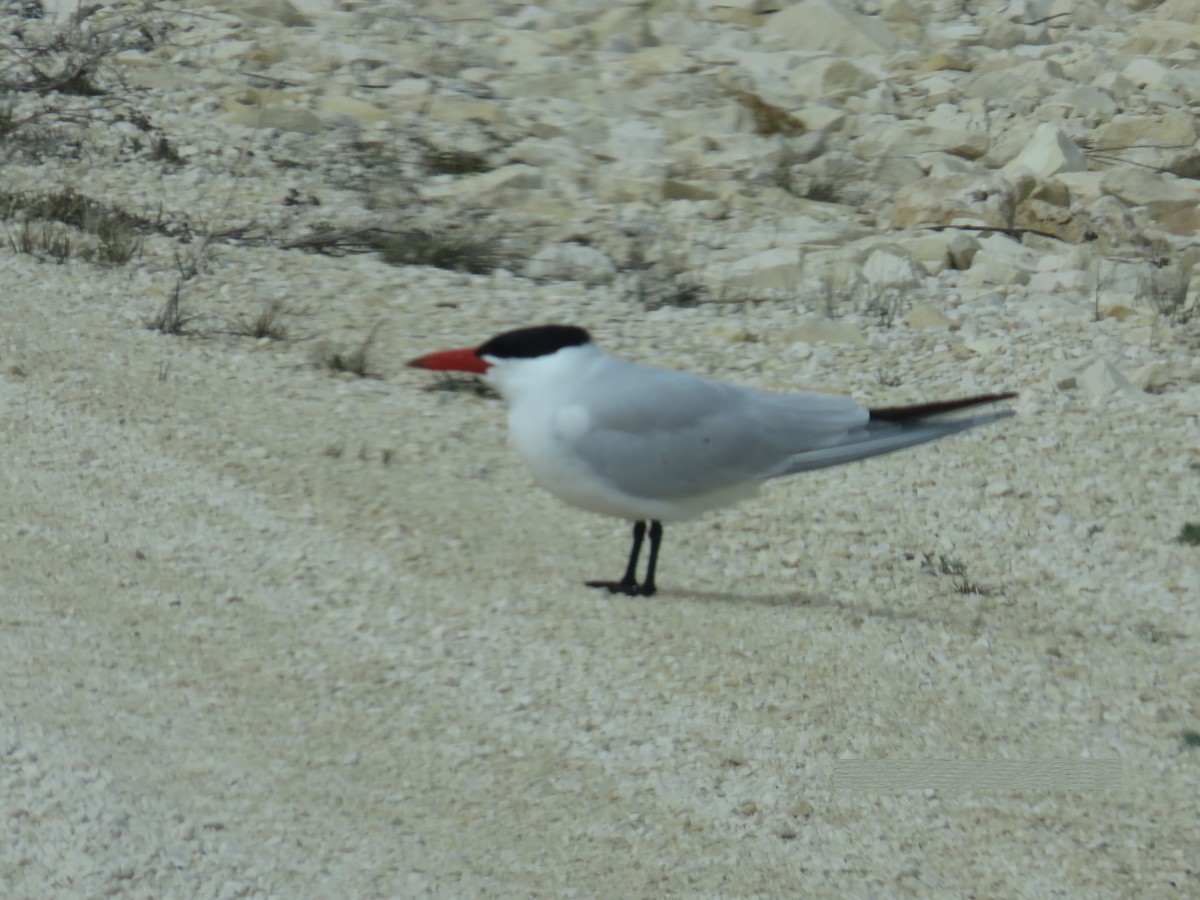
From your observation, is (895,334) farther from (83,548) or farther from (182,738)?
(182,738)

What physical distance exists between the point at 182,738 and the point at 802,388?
3.01 meters

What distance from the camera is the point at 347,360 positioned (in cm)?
578

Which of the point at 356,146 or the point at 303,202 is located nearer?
the point at 303,202

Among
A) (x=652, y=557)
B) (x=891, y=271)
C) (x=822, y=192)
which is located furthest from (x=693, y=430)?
(x=822, y=192)

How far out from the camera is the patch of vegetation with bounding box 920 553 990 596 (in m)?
4.66

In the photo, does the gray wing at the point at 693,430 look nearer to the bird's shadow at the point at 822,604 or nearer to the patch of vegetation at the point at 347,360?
the bird's shadow at the point at 822,604

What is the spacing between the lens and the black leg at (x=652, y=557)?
4.34 meters

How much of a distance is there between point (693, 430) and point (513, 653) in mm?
697

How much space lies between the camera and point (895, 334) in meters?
6.50

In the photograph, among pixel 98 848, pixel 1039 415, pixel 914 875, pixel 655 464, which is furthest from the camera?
pixel 1039 415

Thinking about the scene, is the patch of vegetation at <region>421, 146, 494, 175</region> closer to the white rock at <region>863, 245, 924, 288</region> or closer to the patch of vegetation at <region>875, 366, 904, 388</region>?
the white rock at <region>863, 245, 924, 288</region>

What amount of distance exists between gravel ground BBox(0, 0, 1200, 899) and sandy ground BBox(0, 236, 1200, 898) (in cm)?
1

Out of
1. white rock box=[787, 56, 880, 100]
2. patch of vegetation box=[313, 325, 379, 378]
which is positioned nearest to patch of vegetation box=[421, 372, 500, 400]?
patch of vegetation box=[313, 325, 379, 378]

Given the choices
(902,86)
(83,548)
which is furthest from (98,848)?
(902,86)
